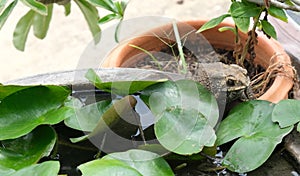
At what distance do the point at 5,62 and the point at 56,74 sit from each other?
1023mm

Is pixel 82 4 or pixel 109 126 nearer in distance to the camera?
pixel 109 126

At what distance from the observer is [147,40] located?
1120 mm

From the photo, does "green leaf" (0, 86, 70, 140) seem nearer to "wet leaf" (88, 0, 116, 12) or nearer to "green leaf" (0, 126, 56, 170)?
"green leaf" (0, 126, 56, 170)

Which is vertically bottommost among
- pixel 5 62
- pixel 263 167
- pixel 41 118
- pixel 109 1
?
pixel 5 62

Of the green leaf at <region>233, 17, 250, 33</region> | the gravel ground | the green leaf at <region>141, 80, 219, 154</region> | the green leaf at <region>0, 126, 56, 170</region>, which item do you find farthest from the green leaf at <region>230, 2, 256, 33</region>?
the gravel ground

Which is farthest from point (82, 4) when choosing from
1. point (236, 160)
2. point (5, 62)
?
point (5, 62)

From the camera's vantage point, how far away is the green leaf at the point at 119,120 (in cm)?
75

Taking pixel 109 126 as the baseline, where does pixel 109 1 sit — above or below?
above

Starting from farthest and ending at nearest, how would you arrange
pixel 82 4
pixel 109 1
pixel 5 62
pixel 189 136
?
1. pixel 5 62
2. pixel 82 4
3. pixel 109 1
4. pixel 189 136

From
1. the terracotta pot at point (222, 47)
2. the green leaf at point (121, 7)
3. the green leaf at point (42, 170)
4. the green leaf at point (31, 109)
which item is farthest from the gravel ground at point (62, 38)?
the green leaf at point (42, 170)

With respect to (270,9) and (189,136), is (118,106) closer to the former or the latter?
(189,136)

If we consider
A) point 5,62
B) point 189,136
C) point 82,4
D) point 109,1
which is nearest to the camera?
point 189,136

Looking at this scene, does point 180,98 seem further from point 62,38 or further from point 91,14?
point 62,38

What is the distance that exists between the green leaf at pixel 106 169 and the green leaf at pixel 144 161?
0.13 ft
